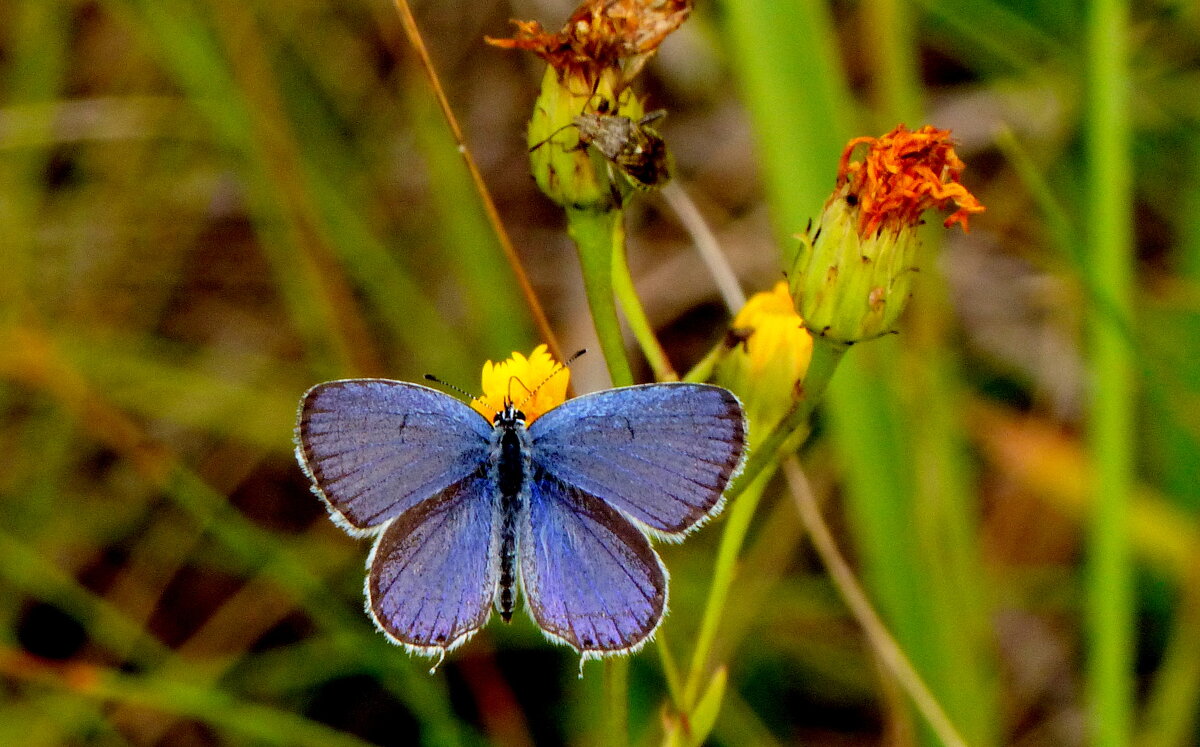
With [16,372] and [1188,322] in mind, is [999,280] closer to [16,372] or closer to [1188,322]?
[1188,322]

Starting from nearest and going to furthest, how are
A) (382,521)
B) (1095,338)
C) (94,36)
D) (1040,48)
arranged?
(382,521), (1095,338), (1040,48), (94,36)

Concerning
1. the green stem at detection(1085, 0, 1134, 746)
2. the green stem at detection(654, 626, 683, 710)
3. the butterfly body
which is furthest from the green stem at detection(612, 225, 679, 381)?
the green stem at detection(1085, 0, 1134, 746)

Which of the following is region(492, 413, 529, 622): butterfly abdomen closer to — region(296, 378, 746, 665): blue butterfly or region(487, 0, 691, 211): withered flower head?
region(296, 378, 746, 665): blue butterfly

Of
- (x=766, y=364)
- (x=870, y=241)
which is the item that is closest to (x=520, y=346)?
(x=766, y=364)

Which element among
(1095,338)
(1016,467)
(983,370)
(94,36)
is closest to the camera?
(1095,338)

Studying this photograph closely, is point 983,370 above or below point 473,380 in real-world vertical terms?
below

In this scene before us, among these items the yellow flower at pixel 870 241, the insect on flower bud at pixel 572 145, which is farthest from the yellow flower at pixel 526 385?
the yellow flower at pixel 870 241

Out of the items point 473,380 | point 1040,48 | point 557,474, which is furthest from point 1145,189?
point 557,474
